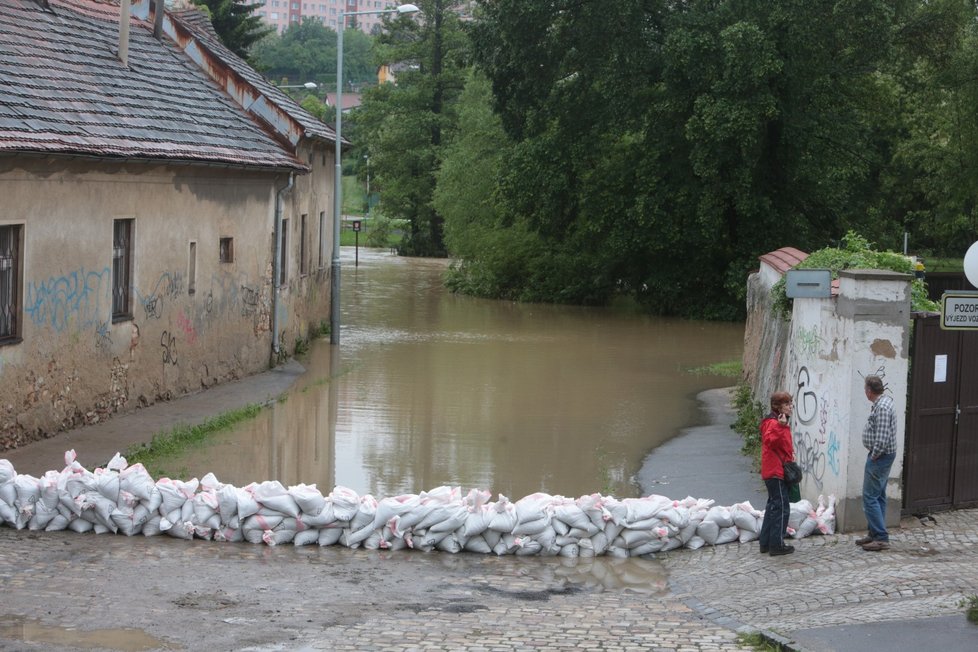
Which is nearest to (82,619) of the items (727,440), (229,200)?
(727,440)

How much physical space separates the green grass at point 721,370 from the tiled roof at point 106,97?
28.4 ft

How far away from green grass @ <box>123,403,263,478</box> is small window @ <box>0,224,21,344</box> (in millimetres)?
1958

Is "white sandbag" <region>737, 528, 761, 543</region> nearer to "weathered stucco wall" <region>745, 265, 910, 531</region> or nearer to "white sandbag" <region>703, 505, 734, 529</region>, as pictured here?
"white sandbag" <region>703, 505, 734, 529</region>

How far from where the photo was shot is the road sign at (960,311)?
10.5m

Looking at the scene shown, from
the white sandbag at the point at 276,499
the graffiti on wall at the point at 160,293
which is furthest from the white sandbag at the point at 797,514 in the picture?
the graffiti on wall at the point at 160,293

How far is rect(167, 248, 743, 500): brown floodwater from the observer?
15.4 m

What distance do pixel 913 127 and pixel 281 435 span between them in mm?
39668

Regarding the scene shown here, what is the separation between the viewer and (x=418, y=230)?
70.4 m

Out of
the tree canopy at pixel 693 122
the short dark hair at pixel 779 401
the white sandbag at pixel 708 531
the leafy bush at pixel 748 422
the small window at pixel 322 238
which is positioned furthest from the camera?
the tree canopy at pixel 693 122

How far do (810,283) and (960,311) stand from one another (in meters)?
2.04

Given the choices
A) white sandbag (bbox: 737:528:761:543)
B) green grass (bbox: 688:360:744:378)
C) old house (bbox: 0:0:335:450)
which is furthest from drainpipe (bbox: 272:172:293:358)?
white sandbag (bbox: 737:528:761:543)

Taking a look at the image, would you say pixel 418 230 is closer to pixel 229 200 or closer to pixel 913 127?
pixel 913 127

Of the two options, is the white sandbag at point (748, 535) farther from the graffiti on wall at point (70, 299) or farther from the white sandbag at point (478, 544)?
the graffiti on wall at point (70, 299)

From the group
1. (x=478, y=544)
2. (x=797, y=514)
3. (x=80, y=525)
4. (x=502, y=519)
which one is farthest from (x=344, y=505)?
(x=797, y=514)
